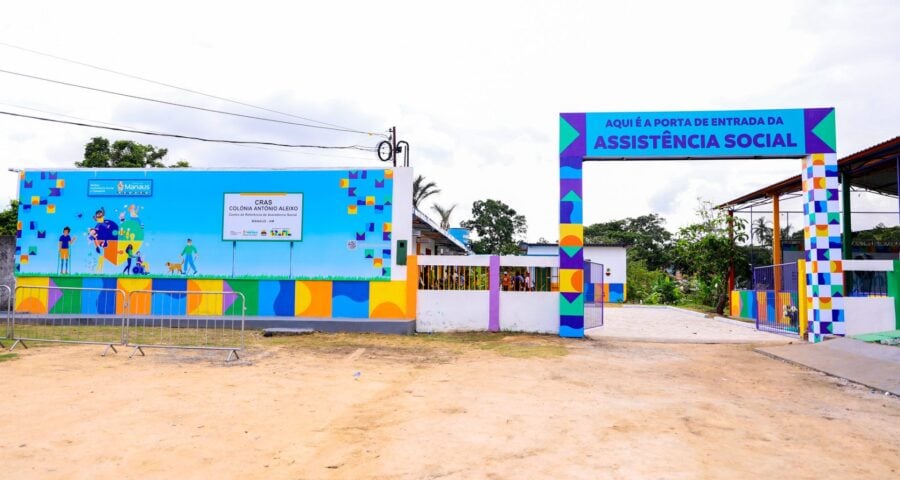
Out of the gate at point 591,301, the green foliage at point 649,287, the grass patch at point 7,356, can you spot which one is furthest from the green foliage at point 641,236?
the grass patch at point 7,356

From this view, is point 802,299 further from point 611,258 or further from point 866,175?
point 611,258

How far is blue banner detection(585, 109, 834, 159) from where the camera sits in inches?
515

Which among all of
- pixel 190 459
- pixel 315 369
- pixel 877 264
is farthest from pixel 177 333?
pixel 877 264

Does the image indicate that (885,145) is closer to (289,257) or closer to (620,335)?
(620,335)

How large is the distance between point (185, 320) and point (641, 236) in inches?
1705

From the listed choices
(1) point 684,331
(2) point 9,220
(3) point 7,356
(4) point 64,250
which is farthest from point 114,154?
(1) point 684,331

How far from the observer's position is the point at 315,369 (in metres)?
8.57

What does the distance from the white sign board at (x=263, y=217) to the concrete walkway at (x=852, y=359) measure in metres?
11.2

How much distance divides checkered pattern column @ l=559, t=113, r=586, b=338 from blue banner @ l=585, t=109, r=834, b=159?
1143 mm

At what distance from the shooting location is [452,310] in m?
13.9

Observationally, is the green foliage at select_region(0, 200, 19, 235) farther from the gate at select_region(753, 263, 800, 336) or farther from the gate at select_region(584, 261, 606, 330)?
the gate at select_region(753, 263, 800, 336)

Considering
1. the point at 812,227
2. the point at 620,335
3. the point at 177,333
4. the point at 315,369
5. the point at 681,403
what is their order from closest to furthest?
the point at 681,403, the point at 315,369, the point at 177,333, the point at 812,227, the point at 620,335

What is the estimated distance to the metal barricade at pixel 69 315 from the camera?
1180cm

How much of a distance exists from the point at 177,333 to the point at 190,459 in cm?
882
